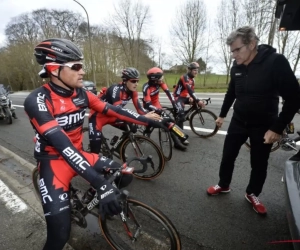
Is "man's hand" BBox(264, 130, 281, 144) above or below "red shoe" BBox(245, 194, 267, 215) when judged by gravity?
above

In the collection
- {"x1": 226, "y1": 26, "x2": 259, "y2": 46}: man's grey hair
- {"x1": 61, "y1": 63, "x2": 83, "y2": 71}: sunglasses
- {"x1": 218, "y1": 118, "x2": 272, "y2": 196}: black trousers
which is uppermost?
{"x1": 226, "y1": 26, "x2": 259, "y2": 46}: man's grey hair

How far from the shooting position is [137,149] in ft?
12.0

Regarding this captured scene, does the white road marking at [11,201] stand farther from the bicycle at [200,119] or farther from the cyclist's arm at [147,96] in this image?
the bicycle at [200,119]

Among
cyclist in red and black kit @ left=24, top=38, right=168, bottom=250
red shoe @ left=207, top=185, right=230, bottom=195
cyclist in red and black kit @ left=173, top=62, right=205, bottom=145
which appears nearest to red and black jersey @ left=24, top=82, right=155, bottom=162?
cyclist in red and black kit @ left=24, top=38, right=168, bottom=250

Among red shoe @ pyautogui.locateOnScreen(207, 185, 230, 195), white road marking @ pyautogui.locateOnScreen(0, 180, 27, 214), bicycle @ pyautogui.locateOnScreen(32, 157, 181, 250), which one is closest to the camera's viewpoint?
bicycle @ pyautogui.locateOnScreen(32, 157, 181, 250)

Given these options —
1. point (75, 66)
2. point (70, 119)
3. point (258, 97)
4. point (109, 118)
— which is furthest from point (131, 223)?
point (109, 118)

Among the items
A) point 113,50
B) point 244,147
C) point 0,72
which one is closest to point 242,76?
point 244,147

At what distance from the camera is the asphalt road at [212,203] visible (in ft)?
7.47

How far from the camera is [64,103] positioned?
1.93 metres

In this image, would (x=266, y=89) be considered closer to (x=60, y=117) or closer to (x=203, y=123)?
(x=60, y=117)

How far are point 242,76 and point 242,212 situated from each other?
5.64 feet

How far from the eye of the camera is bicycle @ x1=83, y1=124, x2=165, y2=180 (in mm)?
3479

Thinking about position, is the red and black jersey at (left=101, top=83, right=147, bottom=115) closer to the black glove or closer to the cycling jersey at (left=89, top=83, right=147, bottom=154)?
the cycling jersey at (left=89, top=83, right=147, bottom=154)

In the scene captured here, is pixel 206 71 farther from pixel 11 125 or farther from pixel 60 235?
pixel 60 235
